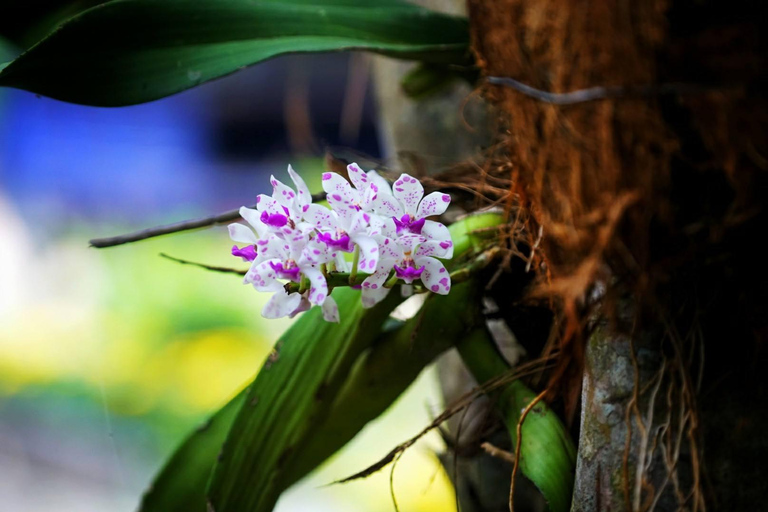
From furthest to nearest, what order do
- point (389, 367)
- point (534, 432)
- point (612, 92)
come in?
point (389, 367), point (534, 432), point (612, 92)

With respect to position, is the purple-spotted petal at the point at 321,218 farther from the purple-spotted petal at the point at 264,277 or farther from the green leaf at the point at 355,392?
the green leaf at the point at 355,392

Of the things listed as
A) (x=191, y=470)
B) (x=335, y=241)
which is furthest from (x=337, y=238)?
(x=191, y=470)

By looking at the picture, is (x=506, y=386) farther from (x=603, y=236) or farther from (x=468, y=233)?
(x=603, y=236)

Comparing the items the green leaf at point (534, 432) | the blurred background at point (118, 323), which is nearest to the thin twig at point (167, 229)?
the green leaf at point (534, 432)

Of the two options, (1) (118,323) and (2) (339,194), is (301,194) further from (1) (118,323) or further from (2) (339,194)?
(1) (118,323)

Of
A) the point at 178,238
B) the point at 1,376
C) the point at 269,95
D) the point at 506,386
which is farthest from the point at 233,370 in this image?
the point at 506,386

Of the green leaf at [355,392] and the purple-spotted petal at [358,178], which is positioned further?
the green leaf at [355,392]
